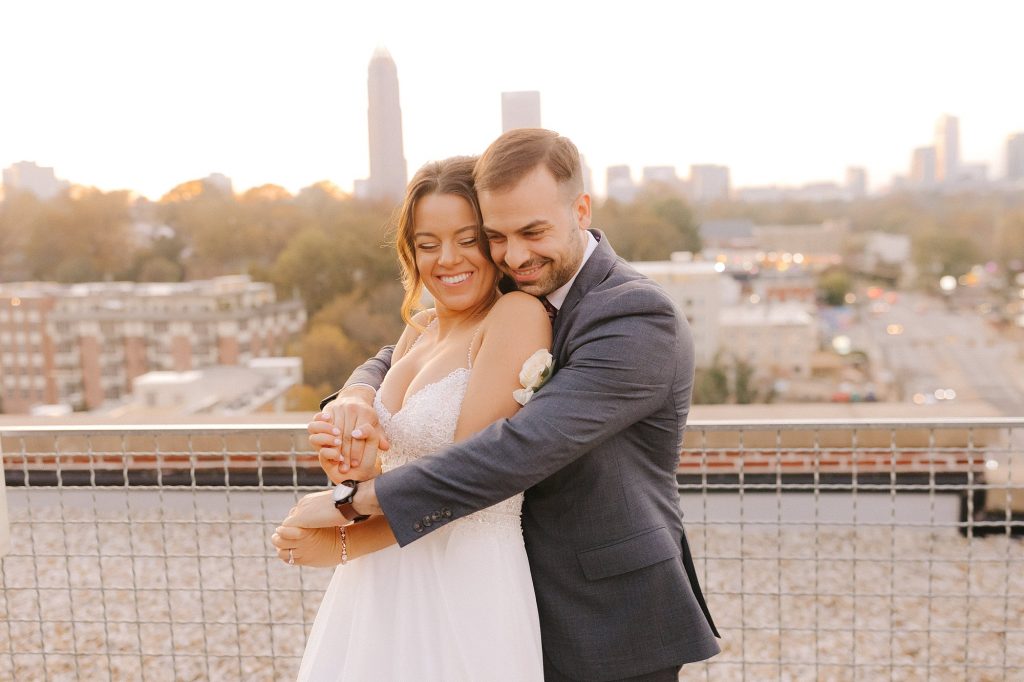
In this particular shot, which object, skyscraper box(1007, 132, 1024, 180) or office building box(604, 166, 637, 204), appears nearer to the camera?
office building box(604, 166, 637, 204)

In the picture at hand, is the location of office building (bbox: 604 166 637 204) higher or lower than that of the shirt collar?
higher

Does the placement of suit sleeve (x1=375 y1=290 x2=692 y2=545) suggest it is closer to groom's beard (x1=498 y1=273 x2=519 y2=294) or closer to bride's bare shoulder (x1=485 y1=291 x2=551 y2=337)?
bride's bare shoulder (x1=485 y1=291 x2=551 y2=337)

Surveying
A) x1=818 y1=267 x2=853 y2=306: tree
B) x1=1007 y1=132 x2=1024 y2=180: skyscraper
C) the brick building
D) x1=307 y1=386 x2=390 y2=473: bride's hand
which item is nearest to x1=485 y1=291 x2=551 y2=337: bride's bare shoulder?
x1=307 y1=386 x2=390 y2=473: bride's hand

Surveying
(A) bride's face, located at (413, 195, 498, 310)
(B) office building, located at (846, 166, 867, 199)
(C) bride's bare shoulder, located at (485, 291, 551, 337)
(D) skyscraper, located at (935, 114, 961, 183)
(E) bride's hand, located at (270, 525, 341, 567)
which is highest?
(D) skyscraper, located at (935, 114, 961, 183)

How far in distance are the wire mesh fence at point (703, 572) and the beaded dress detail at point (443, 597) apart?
0.66 meters

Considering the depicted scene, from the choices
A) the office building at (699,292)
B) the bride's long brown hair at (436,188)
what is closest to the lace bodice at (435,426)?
the bride's long brown hair at (436,188)

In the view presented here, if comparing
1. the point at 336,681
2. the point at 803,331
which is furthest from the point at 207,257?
the point at 336,681

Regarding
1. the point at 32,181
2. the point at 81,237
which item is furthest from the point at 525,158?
the point at 32,181

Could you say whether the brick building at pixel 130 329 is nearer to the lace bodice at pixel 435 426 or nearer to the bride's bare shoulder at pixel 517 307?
the lace bodice at pixel 435 426

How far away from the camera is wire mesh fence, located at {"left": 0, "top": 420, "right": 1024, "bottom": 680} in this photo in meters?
2.86

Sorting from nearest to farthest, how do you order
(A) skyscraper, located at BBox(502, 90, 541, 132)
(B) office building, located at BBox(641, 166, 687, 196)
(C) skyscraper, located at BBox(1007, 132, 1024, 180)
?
1. (A) skyscraper, located at BBox(502, 90, 541, 132)
2. (B) office building, located at BBox(641, 166, 687, 196)
3. (C) skyscraper, located at BBox(1007, 132, 1024, 180)

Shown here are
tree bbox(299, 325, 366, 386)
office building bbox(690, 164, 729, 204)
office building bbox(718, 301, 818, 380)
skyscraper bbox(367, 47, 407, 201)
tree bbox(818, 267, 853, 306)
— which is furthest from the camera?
tree bbox(818, 267, 853, 306)

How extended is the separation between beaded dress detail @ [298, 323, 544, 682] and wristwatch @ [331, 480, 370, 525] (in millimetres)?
142

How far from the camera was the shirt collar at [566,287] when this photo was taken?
141 centimetres
